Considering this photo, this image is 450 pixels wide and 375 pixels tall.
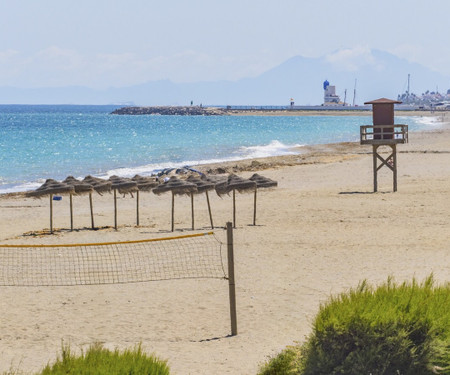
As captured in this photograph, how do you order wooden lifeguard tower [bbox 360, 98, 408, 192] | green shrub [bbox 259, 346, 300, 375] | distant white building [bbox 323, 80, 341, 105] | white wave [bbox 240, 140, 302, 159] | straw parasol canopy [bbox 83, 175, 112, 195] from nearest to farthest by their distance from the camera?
green shrub [bbox 259, 346, 300, 375]
straw parasol canopy [bbox 83, 175, 112, 195]
wooden lifeguard tower [bbox 360, 98, 408, 192]
white wave [bbox 240, 140, 302, 159]
distant white building [bbox 323, 80, 341, 105]

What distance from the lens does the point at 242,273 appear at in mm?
13055

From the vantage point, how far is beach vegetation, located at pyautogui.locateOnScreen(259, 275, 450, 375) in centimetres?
708

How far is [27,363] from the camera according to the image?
8.55 metres

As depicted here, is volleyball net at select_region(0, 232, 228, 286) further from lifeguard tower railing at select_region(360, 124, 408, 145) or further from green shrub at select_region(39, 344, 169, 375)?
lifeguard tower railing at select_region(360, 124, 408, 145)

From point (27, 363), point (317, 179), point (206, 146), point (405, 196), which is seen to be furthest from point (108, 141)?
point (27, 363)

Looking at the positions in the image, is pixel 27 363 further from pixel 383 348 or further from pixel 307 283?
pixel 307 283

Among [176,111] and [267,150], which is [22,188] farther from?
[176,111]

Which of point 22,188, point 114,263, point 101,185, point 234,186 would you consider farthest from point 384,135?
point 22,188

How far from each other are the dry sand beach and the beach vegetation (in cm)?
124

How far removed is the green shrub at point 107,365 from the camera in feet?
21.3

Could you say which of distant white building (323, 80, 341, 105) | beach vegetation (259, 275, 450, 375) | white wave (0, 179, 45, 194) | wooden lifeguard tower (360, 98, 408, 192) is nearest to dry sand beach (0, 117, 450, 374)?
beach vegetation (259, 275, 450, 375)

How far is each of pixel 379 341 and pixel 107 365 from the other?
2.62m

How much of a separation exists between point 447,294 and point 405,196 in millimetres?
14995

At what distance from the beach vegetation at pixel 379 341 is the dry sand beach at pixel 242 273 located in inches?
49.0
